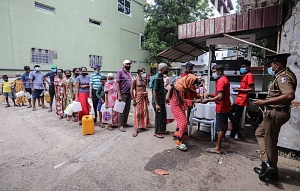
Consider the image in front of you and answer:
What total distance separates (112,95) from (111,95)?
1.0 inches

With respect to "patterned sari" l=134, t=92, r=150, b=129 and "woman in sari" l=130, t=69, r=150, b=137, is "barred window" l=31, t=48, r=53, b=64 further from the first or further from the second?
"patterned sari" l=134, t=92, r=150, b=129

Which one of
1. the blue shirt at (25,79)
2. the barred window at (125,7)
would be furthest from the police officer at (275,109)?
the barred window at (125,7)

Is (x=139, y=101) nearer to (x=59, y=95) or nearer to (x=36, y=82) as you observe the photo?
(x=59, y=95)

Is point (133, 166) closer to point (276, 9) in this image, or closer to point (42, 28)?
point (276, 9)

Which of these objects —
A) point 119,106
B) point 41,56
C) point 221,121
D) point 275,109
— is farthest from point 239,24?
point 41,56

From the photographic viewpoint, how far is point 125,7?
1598cm

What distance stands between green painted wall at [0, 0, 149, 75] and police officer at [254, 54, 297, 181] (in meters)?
11.3

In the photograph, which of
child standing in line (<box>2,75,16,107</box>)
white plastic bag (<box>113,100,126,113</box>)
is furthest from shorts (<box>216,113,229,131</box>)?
child standing in line (<box>2,75,16,107</box>)

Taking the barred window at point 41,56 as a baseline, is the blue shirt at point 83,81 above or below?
below

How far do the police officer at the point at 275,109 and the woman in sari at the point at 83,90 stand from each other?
4.20m

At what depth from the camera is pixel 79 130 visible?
4.78m

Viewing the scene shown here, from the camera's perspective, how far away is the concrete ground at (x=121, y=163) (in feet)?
8.23

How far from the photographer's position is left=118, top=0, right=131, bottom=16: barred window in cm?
1553

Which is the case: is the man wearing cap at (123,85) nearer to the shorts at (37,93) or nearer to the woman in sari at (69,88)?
the woman in sari at (69,88)
